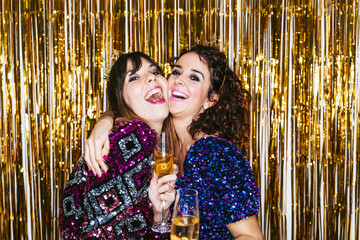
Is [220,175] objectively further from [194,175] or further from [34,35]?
[34,35]

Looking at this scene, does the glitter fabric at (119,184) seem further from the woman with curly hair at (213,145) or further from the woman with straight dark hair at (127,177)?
the woman with curly hair at (213,145)

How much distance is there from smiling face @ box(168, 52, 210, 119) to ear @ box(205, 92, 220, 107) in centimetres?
3

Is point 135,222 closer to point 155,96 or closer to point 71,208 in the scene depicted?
point 71,208

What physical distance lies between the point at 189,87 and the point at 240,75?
674 millimetres

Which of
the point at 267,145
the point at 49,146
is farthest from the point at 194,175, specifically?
the point at 49,146

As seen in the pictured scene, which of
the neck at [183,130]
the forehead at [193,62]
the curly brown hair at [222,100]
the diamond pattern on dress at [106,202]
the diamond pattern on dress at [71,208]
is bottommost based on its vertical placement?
the diamond pattern on dress at [71,208]

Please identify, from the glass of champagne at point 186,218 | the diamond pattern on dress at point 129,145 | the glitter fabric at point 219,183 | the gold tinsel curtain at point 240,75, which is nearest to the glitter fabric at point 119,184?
the diamond pattern on dress at point 129,145

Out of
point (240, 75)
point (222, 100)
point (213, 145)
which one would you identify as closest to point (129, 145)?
point (213, 145)

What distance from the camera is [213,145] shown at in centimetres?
144

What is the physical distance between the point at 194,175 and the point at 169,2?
4.36 ft

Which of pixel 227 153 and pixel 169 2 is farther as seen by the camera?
pixel 169 2

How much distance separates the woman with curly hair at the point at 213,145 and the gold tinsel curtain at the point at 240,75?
1.82ft

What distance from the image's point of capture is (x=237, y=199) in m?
1.36

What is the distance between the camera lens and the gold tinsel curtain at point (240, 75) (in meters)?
2.33
